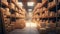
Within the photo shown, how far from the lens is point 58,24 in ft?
14.2

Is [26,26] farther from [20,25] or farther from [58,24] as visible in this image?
[58,24]

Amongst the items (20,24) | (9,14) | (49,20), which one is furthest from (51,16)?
(20,24)

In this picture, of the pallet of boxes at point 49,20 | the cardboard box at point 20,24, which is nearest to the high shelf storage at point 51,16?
the pallet of boxes at point 49,20

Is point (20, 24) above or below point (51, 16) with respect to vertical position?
below

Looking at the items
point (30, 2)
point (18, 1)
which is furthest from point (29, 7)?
point (18, 1)

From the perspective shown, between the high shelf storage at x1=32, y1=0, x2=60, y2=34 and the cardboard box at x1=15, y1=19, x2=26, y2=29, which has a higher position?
the high shelf storage at x1=32, y1=0, x2=60, y2=34

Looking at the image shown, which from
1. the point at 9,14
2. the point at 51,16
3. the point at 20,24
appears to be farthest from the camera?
the point at 20,24

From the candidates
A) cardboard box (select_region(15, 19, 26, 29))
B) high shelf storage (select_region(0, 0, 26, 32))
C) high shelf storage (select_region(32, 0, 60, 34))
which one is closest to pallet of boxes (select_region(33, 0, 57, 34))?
high shelf storage (select_region(32, 0, 60, 34))

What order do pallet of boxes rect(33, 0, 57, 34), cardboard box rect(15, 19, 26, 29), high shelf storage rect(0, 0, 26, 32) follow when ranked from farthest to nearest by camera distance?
cardboard box rect(15, 19, 26, 29) → pallet of boxes rect(33, 0, 57, 34) → high shelf storage rect(0, 0, 26, 32)

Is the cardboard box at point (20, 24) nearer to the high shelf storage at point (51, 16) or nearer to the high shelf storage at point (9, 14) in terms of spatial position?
the high shelf storage at point (9, 14)

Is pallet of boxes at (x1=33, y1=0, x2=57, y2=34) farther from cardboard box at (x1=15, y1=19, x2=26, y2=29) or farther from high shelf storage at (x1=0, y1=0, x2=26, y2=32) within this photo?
high shelf storage at (x1=0, y1=0, x2=26, y2=32)

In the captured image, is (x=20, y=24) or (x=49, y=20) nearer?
(x=49, y=20)

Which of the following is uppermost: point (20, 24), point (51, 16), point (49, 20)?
point (51, 16)

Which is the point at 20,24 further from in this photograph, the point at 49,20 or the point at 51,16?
the point at 51,16
